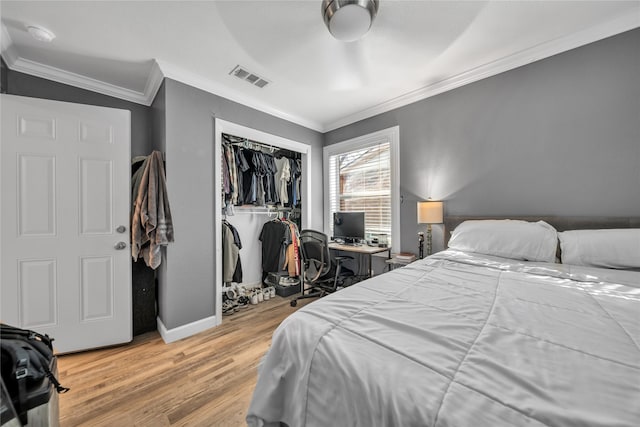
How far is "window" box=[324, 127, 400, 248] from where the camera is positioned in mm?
2961

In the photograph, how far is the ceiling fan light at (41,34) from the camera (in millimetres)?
1674

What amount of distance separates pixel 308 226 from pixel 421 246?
1.63 metres

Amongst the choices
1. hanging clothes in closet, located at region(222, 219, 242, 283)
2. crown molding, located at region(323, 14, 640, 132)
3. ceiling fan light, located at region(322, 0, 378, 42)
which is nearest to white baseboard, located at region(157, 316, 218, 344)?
hanging clothes in closet, located at region(222, 219, 242, 283)

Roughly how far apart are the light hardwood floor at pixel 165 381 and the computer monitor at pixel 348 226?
5.27ft

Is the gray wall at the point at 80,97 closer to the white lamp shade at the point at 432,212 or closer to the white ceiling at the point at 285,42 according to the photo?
the white ceiling at the point at 285,42

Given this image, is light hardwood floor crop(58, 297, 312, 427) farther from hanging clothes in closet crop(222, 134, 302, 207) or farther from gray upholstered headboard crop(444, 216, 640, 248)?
gray upholstered headboard crop(444, 216, 640, 248)

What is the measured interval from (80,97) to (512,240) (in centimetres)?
411

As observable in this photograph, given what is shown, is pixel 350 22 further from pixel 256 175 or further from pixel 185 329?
pixel 185 329

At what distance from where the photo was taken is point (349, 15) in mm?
1308

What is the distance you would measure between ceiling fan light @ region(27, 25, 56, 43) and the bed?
273cm

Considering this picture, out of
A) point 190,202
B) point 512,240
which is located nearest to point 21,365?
point 190,202

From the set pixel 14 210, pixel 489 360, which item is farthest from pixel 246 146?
pixel 489 360

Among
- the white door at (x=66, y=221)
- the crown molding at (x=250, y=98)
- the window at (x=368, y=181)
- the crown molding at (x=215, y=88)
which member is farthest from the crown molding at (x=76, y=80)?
the window at (x=368, y=181)

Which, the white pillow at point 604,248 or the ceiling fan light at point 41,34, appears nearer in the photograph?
the white pillow at point 604,248
